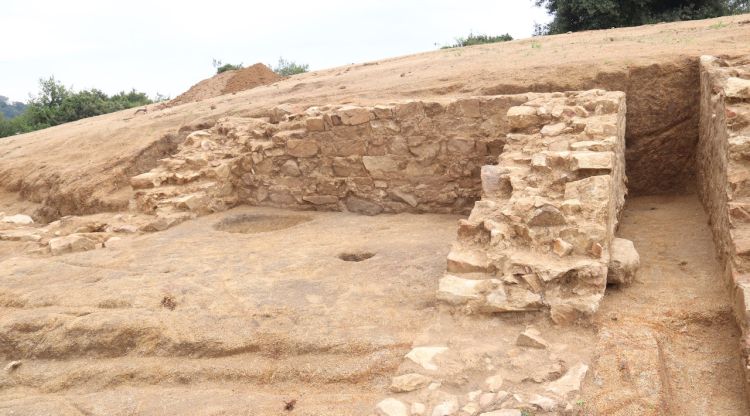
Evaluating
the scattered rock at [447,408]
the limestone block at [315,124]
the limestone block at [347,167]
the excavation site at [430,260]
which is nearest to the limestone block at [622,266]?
the excavation site at [430,260]

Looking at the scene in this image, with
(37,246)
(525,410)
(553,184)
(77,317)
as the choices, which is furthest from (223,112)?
(525,410)

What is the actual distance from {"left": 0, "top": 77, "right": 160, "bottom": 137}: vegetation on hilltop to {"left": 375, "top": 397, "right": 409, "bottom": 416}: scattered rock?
793 inches

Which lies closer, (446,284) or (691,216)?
(446,284)

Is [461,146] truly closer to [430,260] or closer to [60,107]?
[430,260]

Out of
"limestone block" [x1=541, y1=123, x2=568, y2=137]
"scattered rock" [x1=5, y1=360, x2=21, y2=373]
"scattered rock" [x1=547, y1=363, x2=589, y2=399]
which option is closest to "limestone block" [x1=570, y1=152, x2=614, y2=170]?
"limestone block" [x1=541, y1=123, x2=568, y2=137]

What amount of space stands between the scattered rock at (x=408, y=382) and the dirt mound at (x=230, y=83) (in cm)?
1200

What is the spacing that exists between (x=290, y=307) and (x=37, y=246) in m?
3.28

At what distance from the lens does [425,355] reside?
2.96 metres

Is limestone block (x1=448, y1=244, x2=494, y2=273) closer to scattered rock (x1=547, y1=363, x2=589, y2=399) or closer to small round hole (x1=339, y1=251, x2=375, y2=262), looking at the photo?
scattered rock (x1=547, y1=363, x2=589, y2=399)

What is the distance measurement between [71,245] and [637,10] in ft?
46.8

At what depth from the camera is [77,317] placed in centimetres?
389

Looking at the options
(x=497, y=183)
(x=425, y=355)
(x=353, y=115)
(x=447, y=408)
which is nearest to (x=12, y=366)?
(x=425, y=355)

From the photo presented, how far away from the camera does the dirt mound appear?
46.3 ft

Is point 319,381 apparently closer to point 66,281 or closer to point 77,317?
point 77,317
